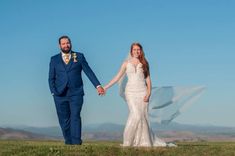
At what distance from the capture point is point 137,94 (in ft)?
57.2

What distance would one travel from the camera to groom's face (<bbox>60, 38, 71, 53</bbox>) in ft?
56.9

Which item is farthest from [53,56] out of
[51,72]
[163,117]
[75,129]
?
[163,117]

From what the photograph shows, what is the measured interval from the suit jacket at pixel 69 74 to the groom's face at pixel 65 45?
26cm

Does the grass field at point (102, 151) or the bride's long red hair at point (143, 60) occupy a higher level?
the bride's long red hair at point (143, 60)

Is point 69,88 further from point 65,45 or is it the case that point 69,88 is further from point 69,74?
point 65,45

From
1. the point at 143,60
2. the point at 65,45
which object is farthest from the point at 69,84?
the point at 143,60

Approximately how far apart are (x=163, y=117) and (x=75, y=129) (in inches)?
158

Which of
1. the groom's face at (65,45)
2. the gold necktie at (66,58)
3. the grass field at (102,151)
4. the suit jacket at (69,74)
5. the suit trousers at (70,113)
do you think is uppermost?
the groom's face at (65,45)

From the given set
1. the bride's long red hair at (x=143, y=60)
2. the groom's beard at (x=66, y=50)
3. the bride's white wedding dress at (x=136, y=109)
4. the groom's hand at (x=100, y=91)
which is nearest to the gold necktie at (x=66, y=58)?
the groom's beard at (x=66, y=50)

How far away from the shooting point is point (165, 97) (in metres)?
20.3

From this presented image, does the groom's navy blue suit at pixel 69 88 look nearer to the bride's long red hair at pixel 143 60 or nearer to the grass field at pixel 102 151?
the bride's long red hair at pixel 143 60

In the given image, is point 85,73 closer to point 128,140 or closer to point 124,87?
point 124,87

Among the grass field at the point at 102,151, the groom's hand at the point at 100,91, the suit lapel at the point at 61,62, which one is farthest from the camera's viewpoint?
the groom's hand at the point at 100,91

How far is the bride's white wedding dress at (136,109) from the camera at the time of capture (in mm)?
17422
